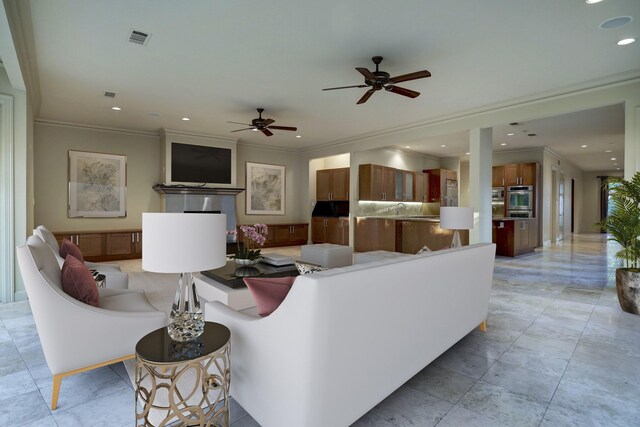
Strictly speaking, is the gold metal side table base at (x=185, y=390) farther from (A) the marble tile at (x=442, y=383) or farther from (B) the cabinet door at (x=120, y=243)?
(B) the cabinet door at (x=120, y=243)

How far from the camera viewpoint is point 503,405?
1.85 metres

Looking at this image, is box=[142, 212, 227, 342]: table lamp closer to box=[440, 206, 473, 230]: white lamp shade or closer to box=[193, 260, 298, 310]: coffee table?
box=[193, 260, 298, 310]: coffee table

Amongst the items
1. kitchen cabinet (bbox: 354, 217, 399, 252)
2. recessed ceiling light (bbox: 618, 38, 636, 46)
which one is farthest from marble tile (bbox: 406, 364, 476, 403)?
kitchen cabinet (bbox: 354, 217, 399, 252)

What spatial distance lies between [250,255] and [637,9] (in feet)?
14.2

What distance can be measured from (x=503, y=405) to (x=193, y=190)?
6.72 meters

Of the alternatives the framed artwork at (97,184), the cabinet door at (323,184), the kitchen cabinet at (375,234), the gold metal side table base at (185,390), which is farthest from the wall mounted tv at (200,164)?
the gold metal side table base at (185,390)

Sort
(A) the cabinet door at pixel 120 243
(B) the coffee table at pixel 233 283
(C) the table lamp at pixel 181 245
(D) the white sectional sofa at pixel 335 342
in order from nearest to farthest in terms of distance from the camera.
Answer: (D) the white sectional sofa at pixel 335 342, (C) the table lamp at pixel 181 245, (B) the coffee table at pixel 233 283, (A) the cabinet door at pixel 120 243

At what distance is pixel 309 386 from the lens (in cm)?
129

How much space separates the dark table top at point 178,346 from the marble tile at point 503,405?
138cm

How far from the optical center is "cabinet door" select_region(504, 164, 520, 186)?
29.4 feet

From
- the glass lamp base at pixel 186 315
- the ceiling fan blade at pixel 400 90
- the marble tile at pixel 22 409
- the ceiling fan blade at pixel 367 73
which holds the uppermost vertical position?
the ceiling fan blade at pixel 367 73

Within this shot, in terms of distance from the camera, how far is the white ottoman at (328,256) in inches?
183

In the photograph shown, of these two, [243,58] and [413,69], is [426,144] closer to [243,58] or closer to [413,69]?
[413,69]

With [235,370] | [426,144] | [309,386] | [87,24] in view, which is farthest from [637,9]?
[426,144]
